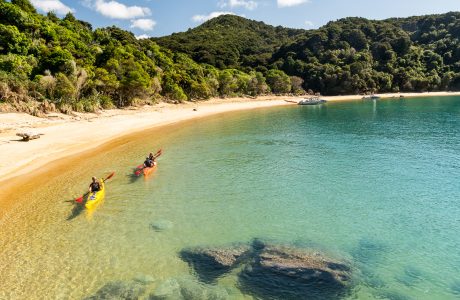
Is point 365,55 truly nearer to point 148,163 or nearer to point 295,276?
point 148,163

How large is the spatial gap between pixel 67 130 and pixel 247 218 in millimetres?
31725

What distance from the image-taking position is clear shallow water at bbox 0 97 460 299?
13758mm

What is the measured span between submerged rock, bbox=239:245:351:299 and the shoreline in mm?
20414

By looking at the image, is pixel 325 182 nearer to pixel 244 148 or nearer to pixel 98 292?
pixel 244 148

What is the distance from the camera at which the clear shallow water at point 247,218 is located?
13758 mm

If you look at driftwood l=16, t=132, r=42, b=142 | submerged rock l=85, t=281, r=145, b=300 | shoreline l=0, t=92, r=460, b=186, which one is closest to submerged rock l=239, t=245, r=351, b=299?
submerged rock l=85, t=281, r=145, b=300

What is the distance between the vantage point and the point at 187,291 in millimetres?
12539

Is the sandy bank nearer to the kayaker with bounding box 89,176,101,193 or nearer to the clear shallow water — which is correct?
the clear shallow water

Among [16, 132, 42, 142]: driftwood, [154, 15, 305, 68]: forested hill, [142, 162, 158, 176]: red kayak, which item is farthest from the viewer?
[154, 15, 305, 68]: forested hill

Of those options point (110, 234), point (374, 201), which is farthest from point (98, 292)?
point (374, 201)

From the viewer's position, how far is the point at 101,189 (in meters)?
23.1

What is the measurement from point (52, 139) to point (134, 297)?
1183 inches

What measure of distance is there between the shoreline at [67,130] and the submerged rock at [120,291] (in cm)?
1645

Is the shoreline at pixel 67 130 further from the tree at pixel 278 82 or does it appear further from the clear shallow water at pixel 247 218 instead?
the tree at pixel 278 82
